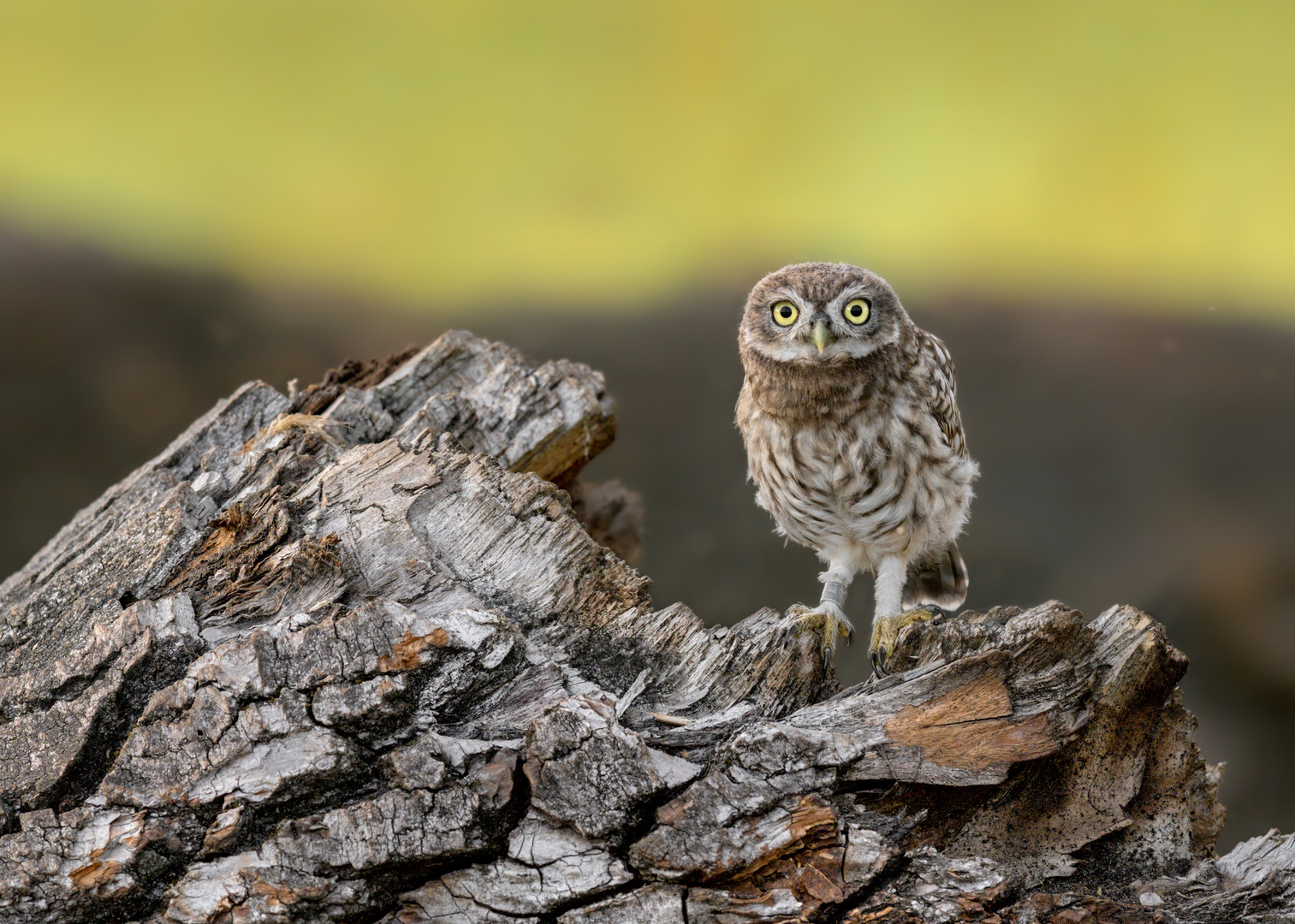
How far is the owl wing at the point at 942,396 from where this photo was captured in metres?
2.76

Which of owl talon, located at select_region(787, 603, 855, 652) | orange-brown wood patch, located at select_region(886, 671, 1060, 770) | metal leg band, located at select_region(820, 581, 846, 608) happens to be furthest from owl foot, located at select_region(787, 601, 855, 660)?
orange-brown wood patch, located at select_region(886, 671, 1060, 770)

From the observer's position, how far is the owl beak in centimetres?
246

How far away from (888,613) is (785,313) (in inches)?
37.3

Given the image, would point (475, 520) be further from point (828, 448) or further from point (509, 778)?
point (828, 448)

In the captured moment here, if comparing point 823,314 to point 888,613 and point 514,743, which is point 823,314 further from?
point 514,743

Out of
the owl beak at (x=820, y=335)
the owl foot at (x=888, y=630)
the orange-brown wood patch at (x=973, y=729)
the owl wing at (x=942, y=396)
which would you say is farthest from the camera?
the owl wing at (x=942, y=396)

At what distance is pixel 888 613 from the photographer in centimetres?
283

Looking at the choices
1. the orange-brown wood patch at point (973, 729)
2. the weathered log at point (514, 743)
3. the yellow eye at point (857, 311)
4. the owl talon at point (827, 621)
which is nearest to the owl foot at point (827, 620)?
the owl talon at point (827, 621)

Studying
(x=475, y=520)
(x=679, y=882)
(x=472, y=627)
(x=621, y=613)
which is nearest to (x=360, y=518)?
(x=475, y=520)

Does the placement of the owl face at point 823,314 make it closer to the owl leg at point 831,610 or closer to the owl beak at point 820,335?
the owl beak at point 820,335

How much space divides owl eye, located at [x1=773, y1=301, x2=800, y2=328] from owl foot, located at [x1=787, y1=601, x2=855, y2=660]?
2.50 feet

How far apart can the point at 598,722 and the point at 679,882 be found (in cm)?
31

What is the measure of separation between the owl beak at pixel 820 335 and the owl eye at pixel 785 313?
0.08m

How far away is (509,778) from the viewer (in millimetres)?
1666
